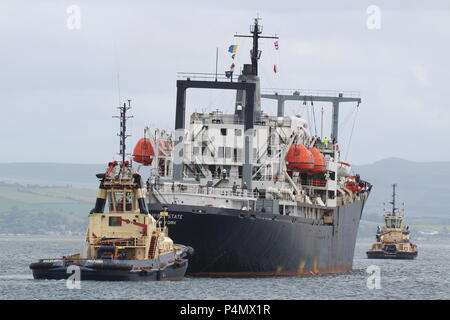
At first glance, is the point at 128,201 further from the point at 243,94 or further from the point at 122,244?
the point at 243,94

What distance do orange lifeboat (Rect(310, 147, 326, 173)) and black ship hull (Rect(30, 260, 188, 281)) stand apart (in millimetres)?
22212

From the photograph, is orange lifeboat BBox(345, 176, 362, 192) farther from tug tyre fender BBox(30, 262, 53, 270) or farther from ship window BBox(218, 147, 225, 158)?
tug tyre fender BBox(30, 262, 53, 270)

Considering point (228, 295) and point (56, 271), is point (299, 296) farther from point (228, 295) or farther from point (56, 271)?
point (56, 271)

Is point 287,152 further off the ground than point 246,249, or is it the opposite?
point 287,152

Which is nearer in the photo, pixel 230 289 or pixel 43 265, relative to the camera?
pixel 43 265

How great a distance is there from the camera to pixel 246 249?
87.6 meters

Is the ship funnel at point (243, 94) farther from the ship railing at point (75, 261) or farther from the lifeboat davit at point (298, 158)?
the ship railing at point (75, 261)

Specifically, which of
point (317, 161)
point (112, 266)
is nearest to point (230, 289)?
point (112, 266)

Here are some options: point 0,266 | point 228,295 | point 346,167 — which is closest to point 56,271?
point 228,295

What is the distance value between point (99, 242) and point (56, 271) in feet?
9.55

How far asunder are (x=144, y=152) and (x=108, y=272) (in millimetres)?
25691

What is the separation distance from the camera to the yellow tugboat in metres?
169

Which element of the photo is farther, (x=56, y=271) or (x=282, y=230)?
(x=282, y=230)

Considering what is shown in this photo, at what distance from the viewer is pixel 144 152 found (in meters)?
99.1
